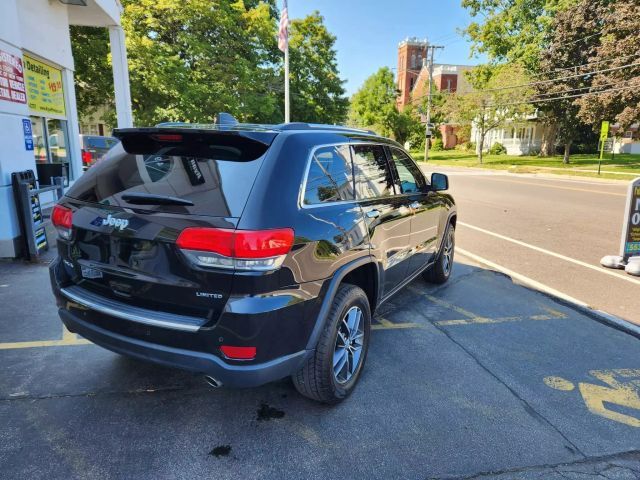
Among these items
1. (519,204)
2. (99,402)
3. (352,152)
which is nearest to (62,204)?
(99,402)

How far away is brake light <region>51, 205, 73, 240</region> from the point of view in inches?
117

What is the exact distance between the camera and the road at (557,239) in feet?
19.3

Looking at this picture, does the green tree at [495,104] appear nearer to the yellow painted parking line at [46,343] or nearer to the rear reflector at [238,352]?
the yellow painted parking line at [46,343]

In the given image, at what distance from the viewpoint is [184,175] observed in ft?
8.68

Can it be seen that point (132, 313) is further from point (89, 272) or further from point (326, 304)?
point (326, 304)

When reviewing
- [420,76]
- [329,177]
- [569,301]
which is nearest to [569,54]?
[569,301]

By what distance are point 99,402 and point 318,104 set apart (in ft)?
114

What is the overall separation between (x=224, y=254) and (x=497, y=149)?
5479 centimetres

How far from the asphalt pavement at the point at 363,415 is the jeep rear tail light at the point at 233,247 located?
1131mm

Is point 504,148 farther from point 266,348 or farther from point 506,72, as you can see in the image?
point 266,348

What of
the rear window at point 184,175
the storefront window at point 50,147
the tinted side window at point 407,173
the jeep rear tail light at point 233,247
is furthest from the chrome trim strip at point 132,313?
the storefront window at point 50,147

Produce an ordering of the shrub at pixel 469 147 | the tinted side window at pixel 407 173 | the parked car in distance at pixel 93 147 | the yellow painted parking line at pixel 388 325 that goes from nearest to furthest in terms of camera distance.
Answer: the tinted side window at pixel 407 173 < the yellow painted parking line at pixel 388 325 < the parked car in distance at pixel 93 147 < the shrub at pixel 469 147

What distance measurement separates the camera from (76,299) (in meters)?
2.87

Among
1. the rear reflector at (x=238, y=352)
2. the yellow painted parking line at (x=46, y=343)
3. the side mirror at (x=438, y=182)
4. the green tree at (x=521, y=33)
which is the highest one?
the green tree at (x=521, y=33)
